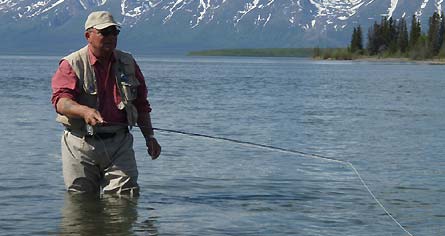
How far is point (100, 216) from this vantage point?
11008 mm

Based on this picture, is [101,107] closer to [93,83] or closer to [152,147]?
[93,83]

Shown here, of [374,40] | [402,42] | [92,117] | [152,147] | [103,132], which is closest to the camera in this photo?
[92,117]

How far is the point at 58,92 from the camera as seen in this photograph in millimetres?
9492

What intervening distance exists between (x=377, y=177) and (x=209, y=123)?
34.3 ft

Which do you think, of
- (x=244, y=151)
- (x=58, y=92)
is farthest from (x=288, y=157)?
(x=58, y=92)

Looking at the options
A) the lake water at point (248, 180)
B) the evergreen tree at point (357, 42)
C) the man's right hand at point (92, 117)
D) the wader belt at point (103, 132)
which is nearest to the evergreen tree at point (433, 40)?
the evergreen tree at point (357, 42)

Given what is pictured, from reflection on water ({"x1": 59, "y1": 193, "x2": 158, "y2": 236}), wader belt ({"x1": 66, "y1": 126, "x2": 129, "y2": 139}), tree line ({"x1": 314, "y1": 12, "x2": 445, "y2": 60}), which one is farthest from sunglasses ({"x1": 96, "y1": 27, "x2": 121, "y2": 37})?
tree line ({"x1": 314, "y1": 12, "x2": 445, "y2": 60})

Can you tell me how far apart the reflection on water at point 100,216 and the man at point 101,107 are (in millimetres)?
419

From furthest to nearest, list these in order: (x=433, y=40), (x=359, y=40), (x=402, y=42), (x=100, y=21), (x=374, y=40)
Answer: (x=359, y=40)
(x=374, y=40)
(x=402, y=42)
(x=433, y=40)
(x=100, y=21)

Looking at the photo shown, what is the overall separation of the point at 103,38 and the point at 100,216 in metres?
2.33

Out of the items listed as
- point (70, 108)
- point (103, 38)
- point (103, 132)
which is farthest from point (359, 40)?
point (70, 108)

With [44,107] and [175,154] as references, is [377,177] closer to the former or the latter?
[175,154]

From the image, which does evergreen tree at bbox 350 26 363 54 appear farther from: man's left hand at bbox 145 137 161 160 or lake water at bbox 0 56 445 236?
man's left hand at bbox 145 137 161 160

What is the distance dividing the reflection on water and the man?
0.42 metres
